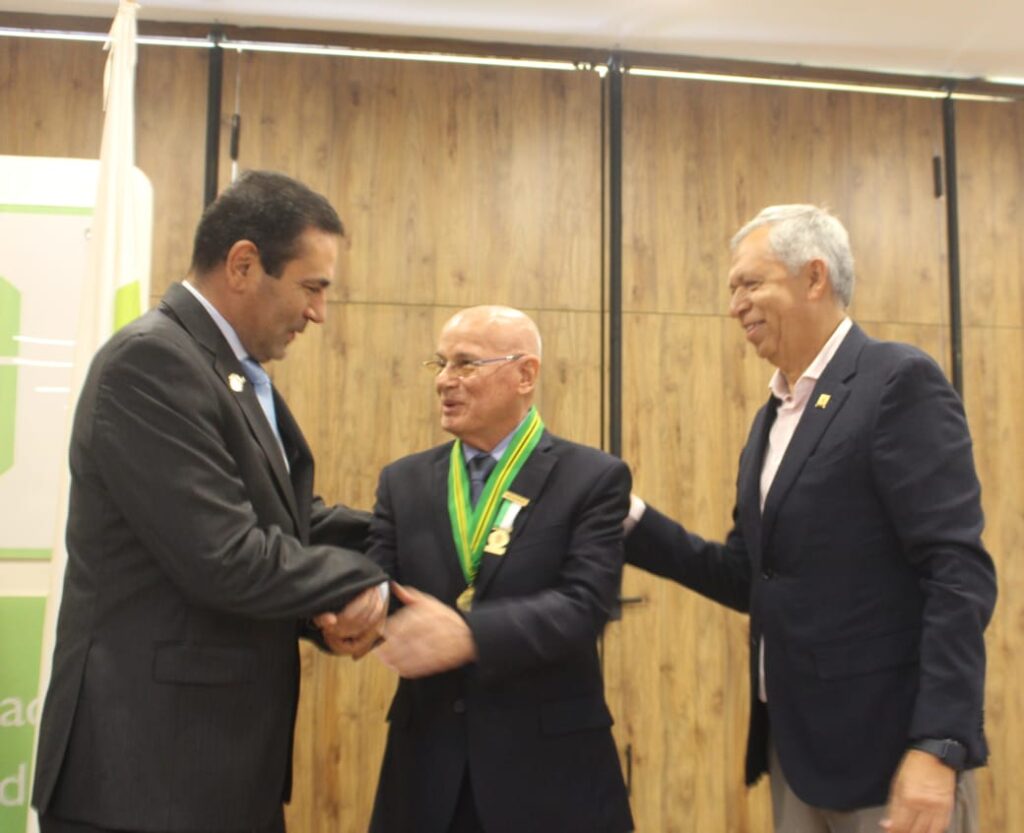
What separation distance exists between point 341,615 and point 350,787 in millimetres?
2372

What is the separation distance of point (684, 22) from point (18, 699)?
3.52 metres

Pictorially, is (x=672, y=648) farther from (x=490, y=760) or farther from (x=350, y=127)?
(x=350, y=127)

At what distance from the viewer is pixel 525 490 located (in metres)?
2.16

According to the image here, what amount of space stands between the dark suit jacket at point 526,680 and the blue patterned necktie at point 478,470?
0.23ft

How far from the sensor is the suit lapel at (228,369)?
1.77m

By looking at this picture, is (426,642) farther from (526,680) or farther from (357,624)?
(526,680)

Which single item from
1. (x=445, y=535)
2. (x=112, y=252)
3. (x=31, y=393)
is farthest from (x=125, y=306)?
(x=445, y=535)

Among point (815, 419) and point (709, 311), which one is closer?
point (815, 419)

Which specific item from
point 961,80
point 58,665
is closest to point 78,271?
point 58,665

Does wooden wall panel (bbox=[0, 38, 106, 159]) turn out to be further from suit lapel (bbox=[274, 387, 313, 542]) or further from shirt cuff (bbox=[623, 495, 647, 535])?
shirt cuff (bbox=[623, 495, 647, 535])

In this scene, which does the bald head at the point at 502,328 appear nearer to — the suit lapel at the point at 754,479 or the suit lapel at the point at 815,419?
the suit lapel at the point at 754,479

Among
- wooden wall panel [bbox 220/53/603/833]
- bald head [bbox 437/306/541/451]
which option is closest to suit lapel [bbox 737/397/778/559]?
bald head [bbox 437/306/541/451]

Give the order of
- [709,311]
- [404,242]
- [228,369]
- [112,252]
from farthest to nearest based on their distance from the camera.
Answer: [709,311] < [404,242] < [112,252] < [228,369]

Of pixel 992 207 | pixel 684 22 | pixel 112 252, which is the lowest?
pixel 112 252
